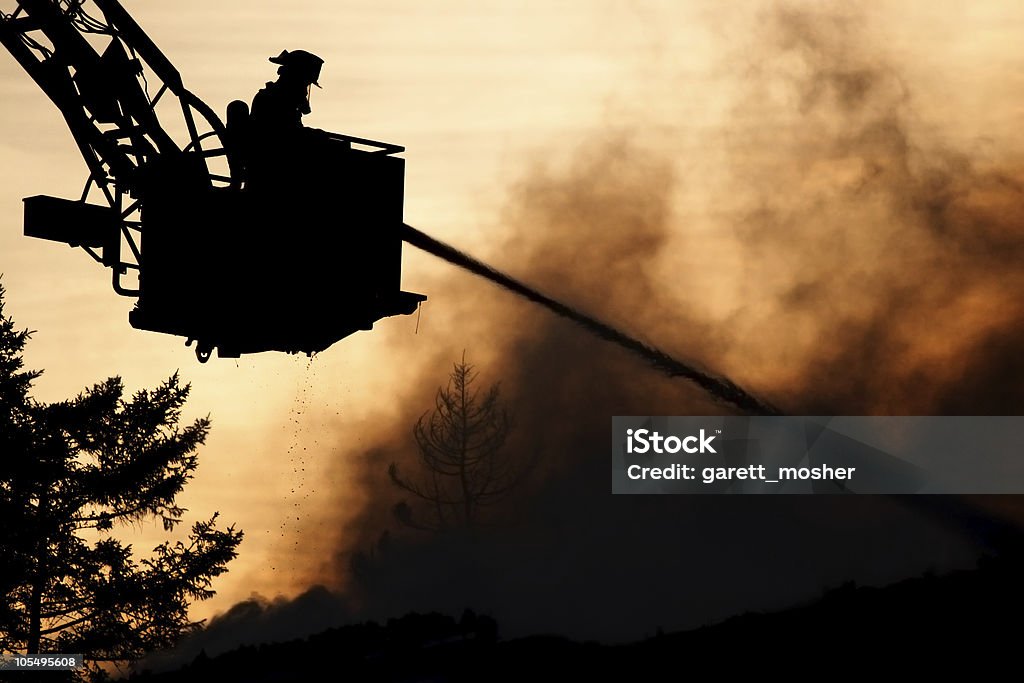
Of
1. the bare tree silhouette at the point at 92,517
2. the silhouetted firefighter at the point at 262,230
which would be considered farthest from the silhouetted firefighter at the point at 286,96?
the bare tree silhouette at the point at 92,517

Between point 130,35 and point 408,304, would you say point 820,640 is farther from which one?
point 130,35

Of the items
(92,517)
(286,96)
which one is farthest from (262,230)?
(92,517)

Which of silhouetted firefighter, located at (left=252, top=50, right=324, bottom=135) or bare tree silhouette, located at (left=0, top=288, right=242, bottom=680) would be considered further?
bare tree silhouette, located at (left=0, top=288, right=242, bottom=680)

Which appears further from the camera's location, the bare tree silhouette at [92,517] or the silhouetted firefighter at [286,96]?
the bare tree silhouette at [92,517]

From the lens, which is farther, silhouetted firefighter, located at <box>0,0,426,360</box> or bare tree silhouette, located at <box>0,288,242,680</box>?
bare tree silhouette, located at <box>0,288,242,680</box>

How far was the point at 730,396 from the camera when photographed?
25.0 meters

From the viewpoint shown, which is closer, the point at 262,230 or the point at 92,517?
the point at 262,230

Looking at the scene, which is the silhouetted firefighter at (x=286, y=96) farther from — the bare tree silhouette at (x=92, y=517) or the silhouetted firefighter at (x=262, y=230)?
the bare tree silhouette at (x=92, y=517)

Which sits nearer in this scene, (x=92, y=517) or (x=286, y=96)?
(x=286, y=96)

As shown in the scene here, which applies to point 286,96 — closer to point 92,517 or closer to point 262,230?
point 262,230

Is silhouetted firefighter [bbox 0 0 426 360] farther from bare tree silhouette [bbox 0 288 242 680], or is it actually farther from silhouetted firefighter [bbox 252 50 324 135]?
bare tree silhouette [bbox 0 288 242 680]

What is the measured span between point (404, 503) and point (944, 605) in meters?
40.8

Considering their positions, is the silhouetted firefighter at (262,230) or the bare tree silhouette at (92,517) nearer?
the silhouetted firefighter at (262,230)

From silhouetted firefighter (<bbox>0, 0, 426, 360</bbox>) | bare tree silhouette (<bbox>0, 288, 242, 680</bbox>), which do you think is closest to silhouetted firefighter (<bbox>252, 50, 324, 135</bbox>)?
silhouetted firefighter (<bbox>0, 0, 426, 360</bbox>)
